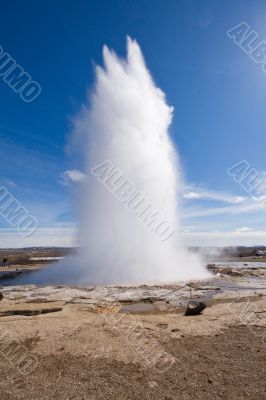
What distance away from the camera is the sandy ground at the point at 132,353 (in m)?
7.54

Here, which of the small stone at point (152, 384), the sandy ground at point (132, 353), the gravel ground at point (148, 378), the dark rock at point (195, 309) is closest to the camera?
the gravel ground at point (148, 378)

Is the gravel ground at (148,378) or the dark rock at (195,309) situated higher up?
the dark rock at (195,309)

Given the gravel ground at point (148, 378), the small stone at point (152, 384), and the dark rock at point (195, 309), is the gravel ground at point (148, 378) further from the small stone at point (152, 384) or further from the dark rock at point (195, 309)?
the dark rock at point (195, 309)

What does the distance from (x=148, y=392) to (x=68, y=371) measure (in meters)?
2.41

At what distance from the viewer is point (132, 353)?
389 inches

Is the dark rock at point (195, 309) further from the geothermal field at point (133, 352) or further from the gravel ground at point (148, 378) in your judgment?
the gravel ground at point (148, 378)

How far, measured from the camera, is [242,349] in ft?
33.4

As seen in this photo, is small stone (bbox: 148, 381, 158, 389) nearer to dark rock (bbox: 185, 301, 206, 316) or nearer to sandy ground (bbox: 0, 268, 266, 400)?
sandy ground (bbox: 0, 268, 266, 400)

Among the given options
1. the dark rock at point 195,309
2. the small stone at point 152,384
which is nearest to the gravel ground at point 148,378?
the small stone at point 152,384

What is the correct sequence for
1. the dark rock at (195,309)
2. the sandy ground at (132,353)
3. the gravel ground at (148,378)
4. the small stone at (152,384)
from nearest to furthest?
the gravel ground at (148,378) → the sandy ground at (132,353) → the small stone at (152,384) → the dark rock at (195,309)

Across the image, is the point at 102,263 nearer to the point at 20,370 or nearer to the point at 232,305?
the point at 232,305

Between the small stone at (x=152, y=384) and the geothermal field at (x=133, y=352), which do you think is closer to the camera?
the geothermal field at (x=133, y=352)

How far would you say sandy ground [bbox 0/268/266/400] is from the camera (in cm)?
754

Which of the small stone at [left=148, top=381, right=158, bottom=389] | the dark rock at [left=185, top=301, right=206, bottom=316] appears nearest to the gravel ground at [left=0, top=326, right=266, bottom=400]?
the small stone at [left=148, top=381, right=158, bottom=389]
